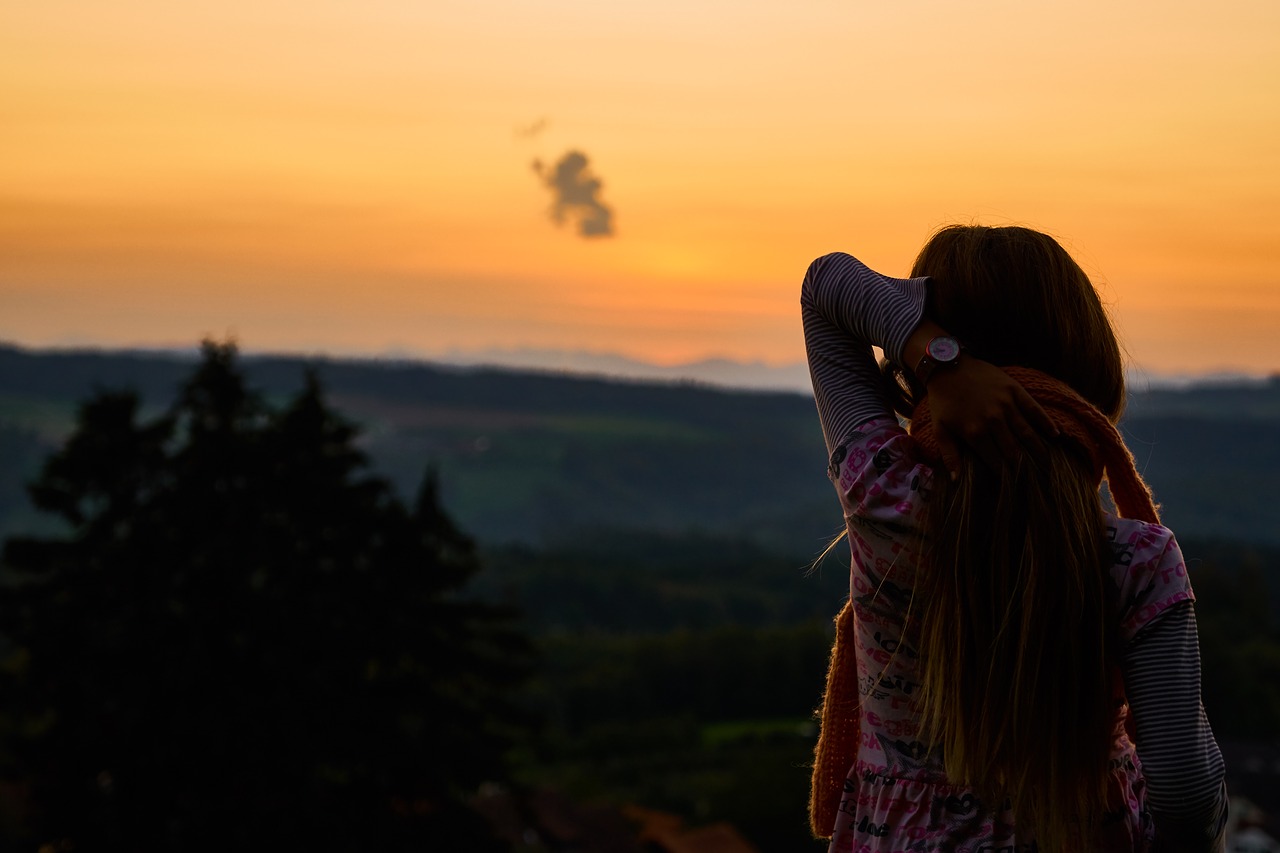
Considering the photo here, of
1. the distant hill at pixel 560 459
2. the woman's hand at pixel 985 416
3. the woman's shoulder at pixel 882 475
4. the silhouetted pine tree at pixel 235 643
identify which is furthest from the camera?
the distant hill at pixel 560 459

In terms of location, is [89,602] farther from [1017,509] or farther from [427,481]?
[1017,509]

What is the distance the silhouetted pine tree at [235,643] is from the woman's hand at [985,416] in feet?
47.4

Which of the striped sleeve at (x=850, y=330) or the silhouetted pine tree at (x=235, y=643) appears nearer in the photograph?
the striped sleeve at (x=850, y=330)

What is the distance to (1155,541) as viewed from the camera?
183 cm

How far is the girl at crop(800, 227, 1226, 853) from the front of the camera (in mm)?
1809

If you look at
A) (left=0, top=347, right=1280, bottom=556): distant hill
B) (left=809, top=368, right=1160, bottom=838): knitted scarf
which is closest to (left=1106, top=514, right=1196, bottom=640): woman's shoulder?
(left=809, top=368, right=1160, bottom=838): knitted scarf

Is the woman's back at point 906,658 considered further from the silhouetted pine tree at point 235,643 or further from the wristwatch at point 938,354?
the silhouetted pine tree at point 235,643

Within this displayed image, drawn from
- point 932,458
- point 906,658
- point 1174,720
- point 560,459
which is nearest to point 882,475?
point 932,458

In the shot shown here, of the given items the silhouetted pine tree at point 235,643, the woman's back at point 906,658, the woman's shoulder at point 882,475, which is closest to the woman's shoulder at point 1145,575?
the woman's back at point 906,658

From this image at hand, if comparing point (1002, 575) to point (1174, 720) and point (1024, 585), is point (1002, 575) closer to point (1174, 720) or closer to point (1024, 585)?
point (1024, 585)

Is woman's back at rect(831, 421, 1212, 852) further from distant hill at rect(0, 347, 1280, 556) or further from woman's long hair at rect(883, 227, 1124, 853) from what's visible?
distant hill at rect(0, 347, 1280, 556)

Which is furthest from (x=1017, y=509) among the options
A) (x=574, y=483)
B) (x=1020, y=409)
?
(x=574, y=483)

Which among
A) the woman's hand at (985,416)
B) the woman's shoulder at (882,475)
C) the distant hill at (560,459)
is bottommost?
the distant hill at (560,459)

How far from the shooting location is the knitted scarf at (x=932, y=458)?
6.17 ft
